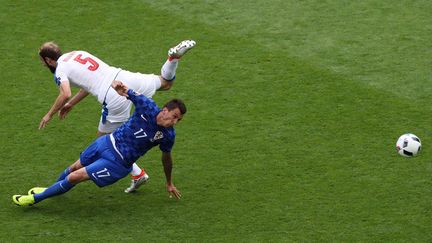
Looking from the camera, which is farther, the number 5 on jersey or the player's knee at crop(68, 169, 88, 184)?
the number 5 on jersey

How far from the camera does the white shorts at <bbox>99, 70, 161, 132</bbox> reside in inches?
462

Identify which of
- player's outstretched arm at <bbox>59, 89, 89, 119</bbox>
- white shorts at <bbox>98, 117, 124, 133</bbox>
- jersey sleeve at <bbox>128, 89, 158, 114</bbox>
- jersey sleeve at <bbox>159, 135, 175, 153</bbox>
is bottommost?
white shorts at <bbox>98, 117, 124, 133</bbox>

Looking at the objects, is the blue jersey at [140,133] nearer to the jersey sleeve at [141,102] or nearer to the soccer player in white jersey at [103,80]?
the jersey sleeve at [141,102]

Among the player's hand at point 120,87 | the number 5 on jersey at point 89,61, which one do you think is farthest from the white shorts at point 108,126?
the player's hand at point 120,87

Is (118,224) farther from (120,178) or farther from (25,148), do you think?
(25,148)

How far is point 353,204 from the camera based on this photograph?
37.5ft

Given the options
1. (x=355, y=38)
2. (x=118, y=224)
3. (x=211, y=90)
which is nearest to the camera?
(x=118, y=224)

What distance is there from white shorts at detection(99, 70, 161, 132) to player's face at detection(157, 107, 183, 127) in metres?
1.04

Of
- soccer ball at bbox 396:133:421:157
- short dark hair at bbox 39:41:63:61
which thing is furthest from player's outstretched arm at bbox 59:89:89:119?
soccer ball at bbox 396:133:421:157

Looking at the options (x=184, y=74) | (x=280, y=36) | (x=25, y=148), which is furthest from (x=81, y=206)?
(x=280, y=36)

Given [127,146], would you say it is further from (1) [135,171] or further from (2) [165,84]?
(2) [165,84]

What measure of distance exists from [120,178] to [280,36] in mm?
4964

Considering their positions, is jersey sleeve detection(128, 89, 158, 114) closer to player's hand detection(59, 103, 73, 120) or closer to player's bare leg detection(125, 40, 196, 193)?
player's bare leg detection(125, 40, 196, 193)

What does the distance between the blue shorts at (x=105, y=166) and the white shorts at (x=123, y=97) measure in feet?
1.69
